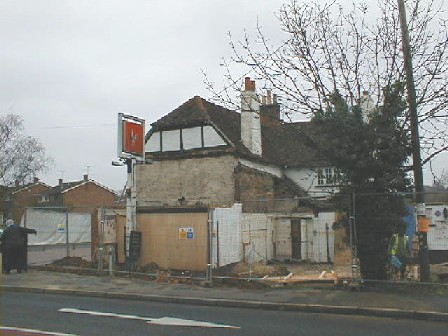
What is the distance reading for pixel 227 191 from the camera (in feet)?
85.7

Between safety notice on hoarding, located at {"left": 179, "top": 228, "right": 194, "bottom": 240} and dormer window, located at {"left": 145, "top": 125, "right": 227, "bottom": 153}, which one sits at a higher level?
dormer window, located at {"left": 145, "top": 125, "right": 227, "bottom": 153}

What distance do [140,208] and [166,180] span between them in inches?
380

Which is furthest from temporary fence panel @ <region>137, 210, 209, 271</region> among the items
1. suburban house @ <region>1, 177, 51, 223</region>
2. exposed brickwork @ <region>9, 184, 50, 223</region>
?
exposed brickwork @ <region>9, 184, 50, 223</region>

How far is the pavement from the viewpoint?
10.5m

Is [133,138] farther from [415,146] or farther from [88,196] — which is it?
[88,196]

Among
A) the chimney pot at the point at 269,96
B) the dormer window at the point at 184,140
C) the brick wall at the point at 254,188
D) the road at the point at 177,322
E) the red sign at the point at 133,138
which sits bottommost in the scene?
the road at the point at 177,322

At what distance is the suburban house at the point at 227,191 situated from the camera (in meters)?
17.6

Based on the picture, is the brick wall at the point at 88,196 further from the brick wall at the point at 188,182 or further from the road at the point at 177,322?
the road at the point at 177,322

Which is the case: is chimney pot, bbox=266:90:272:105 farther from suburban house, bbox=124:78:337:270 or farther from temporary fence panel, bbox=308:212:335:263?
temporary fence panel, bbox=308:212:335:263

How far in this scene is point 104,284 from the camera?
14.7 metres

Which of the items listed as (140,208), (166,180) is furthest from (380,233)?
(166,180)

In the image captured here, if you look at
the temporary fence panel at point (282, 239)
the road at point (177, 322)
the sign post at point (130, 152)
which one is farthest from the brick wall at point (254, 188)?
the road at point (177, 322)

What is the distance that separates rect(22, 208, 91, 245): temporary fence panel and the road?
14.3m

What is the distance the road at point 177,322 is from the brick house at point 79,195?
2181 inches
